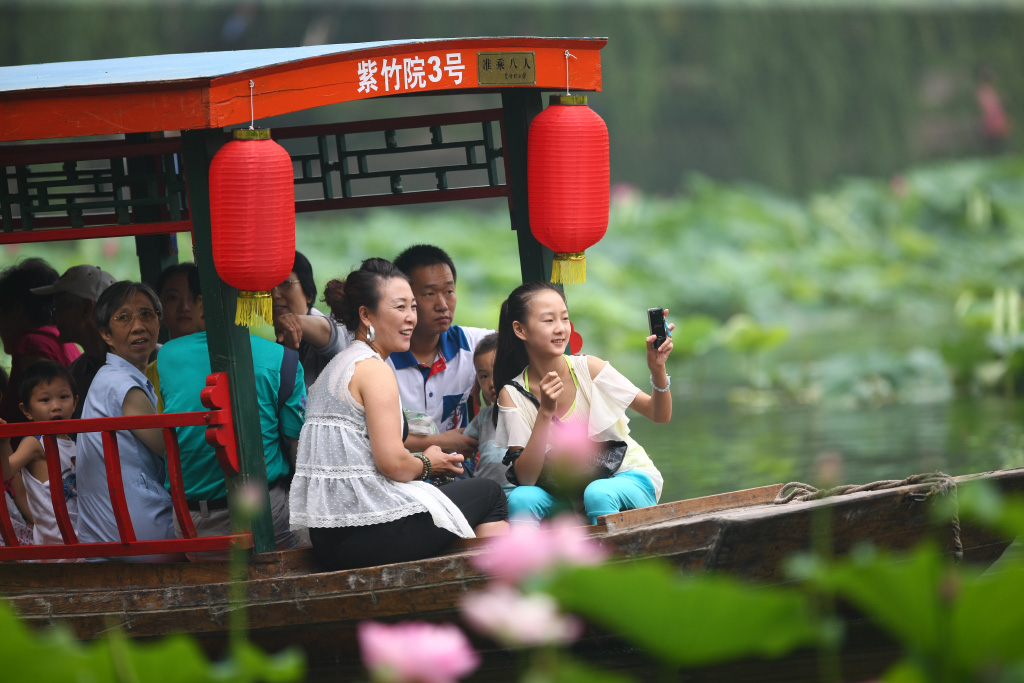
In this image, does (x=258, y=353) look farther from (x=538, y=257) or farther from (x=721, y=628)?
(x=721, y=628)

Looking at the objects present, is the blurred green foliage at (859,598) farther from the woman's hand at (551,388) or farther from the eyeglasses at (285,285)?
the eyeglasses at (285,285)

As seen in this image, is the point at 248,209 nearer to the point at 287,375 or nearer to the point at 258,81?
the point at 258,81

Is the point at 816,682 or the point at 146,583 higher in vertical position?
the point at 146,583

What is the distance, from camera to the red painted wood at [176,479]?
3129 millimetres

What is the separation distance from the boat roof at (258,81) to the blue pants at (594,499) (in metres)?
1.21

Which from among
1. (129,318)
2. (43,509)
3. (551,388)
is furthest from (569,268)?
(43,509)

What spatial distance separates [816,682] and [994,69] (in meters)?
14.7

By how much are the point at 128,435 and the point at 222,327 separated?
49 cm

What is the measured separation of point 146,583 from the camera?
3344 mm

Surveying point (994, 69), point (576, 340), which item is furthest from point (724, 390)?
point (994, 69)

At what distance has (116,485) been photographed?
126 inches

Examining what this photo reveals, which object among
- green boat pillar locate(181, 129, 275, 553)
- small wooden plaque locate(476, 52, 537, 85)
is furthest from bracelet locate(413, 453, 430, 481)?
small wooden plaque locate(476, 52, 537, 85)

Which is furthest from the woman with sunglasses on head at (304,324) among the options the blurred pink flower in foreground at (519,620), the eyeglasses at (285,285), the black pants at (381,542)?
the blurred pink flower in foreground at (519,620)

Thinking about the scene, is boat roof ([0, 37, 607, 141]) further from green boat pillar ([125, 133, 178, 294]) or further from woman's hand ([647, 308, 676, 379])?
woman's hand ([647, 308, 676, 379])
